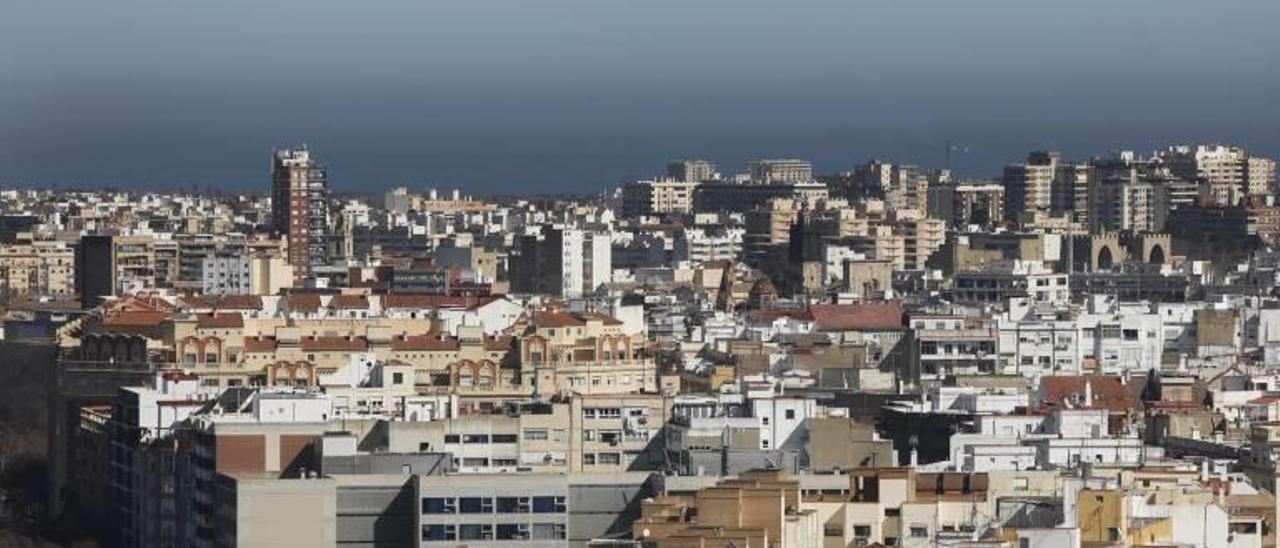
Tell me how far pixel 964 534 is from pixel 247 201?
108m

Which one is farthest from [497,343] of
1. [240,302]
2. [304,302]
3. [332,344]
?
[240,302]

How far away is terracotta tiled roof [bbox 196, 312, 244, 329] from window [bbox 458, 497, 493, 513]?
1701 centimetres

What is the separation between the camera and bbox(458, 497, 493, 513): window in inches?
1377

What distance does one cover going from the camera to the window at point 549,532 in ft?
115

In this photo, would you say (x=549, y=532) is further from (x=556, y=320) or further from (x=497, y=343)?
(x=556, y=320)

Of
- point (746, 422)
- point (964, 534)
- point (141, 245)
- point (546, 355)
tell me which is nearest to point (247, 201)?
point (141, 245)

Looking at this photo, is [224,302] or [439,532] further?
[224,302]

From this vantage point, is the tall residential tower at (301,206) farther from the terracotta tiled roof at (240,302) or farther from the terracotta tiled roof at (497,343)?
the terracotta tiled roof at (497,343)

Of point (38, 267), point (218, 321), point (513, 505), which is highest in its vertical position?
point (218, 321)

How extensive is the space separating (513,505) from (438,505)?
0.52m

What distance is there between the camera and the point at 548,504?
35.2 metres

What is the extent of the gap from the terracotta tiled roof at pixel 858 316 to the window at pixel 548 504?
24.1 metres

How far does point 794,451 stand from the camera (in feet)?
128

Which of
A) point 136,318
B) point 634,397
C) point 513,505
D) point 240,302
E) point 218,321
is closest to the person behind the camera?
point 513,505
